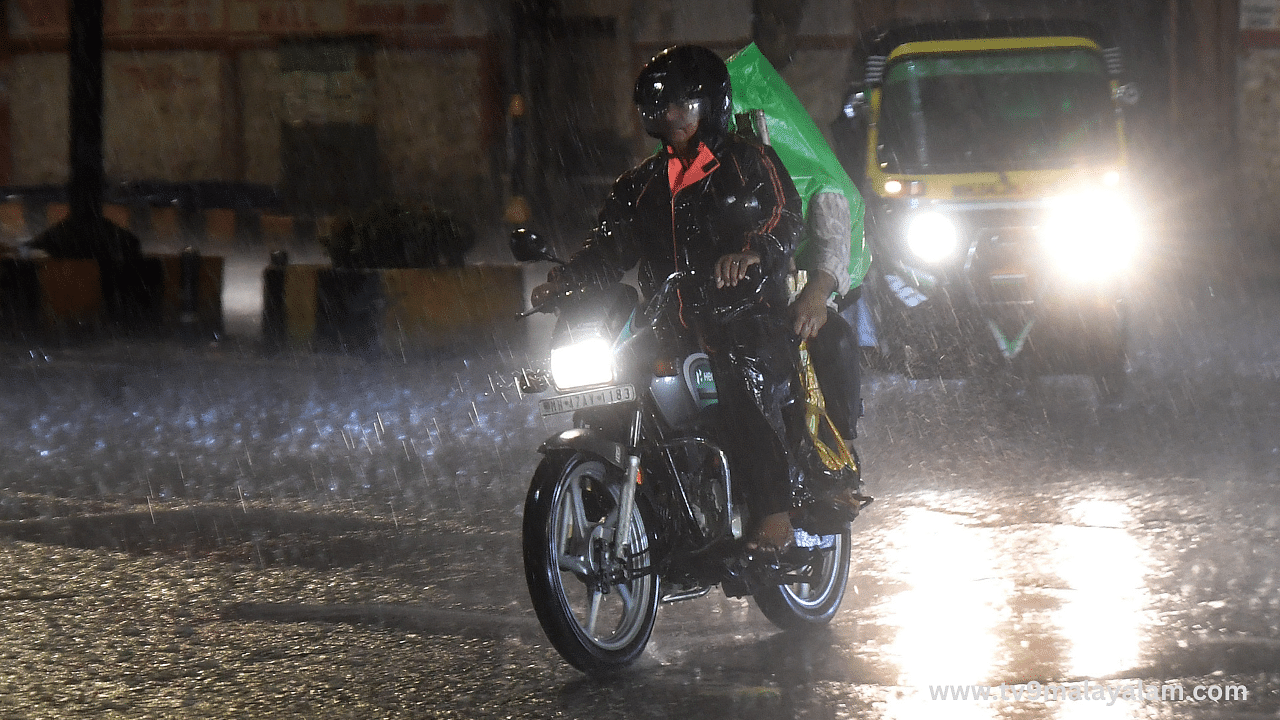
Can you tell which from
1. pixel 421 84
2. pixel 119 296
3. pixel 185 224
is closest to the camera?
pixel 119 296

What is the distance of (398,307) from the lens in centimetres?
1302

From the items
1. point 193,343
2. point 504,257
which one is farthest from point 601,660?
point 504,257

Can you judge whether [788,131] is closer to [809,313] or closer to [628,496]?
[809,313]

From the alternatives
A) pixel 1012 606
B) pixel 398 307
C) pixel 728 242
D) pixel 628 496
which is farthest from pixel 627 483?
pixel 398 307

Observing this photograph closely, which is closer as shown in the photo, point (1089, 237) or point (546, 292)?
point (546, 292)

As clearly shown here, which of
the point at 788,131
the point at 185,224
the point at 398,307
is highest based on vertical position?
the point at 185,224

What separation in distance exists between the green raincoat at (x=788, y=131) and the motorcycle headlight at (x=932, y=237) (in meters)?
5.33

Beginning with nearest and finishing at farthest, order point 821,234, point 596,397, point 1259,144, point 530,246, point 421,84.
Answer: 1. point 596,397
2. point 530,246
3. point 821,234
4. point 1259,144
5. point 421,84

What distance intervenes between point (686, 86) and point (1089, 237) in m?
6.71

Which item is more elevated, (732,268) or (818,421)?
(732,268)

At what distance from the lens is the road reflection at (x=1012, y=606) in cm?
425

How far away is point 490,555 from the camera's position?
Result: 6141mm

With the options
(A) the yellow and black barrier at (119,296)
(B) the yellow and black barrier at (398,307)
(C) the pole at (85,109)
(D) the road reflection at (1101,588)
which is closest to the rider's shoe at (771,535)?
(D) the road reflection at (1101,588)

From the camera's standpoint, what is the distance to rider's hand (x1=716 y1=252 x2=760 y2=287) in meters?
4.32
